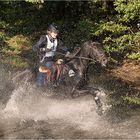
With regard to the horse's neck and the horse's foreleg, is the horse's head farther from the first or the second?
the horse's foreleg

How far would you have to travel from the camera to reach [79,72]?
13.9 m

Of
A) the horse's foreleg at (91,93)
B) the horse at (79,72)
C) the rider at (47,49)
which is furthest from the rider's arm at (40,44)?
the horse's foreleg at (91,93)

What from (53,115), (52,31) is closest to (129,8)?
(52,31)

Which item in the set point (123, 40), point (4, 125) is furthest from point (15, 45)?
point (4, 125)

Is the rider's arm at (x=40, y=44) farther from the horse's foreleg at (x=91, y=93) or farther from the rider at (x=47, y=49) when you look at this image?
the horse's foreleg at (x=91, y=93)

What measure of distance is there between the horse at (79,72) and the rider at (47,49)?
46 centimetres

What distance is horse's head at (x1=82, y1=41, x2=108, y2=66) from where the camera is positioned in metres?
13.3

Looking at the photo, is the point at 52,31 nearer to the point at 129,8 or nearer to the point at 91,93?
the point at 91,93

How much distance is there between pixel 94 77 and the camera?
22125 millimetres

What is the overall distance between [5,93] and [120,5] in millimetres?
8272

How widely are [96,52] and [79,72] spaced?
3.06 feet

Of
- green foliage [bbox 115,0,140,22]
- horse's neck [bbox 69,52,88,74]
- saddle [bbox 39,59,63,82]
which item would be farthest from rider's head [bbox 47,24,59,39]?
green foliage [bbox 115,0,140,22]

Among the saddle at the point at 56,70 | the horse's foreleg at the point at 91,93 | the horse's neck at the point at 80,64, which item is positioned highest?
the horse's neck at the point at 80,64

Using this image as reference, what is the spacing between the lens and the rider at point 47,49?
14.1 m
